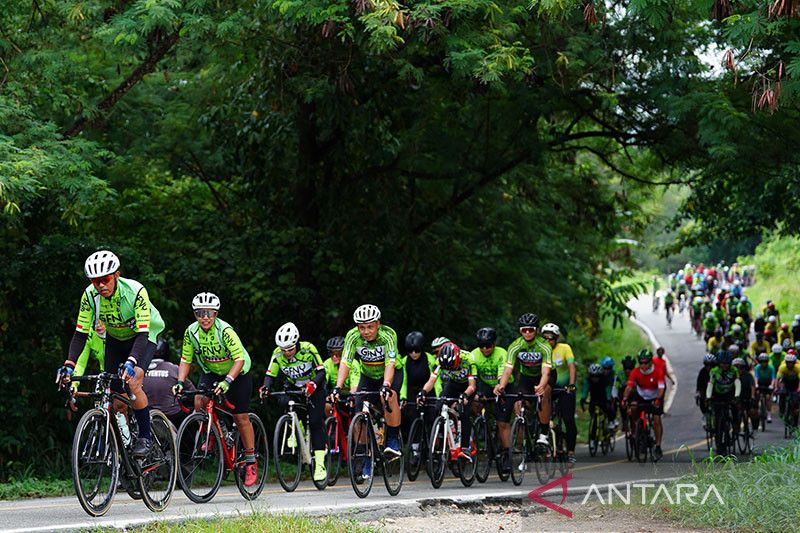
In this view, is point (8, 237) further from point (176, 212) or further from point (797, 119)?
point (797, 119)

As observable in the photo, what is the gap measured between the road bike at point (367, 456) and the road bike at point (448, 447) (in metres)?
0.74

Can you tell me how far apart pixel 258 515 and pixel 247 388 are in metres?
2.71

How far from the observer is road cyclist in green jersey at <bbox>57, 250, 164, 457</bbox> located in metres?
10.1

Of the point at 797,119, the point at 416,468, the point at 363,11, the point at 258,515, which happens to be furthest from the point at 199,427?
the point at 797,119

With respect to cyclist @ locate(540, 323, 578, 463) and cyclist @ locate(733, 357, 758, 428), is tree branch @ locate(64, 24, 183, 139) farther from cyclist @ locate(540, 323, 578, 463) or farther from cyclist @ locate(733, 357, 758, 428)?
cyclist @ locate(733, 357, 758, 428)

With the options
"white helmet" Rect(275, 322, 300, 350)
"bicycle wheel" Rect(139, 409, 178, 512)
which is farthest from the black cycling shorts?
"white helmet" Rect(275, 322, 300, 350)

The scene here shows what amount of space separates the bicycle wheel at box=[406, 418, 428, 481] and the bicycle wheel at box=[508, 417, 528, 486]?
1173 mm

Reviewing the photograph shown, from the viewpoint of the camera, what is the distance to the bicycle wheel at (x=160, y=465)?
10680 mm

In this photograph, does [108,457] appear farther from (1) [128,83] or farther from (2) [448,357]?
(1) [128,83]

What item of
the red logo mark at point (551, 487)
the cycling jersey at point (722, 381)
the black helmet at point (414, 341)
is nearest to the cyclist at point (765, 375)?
the cycling jersey at point (722, 381)

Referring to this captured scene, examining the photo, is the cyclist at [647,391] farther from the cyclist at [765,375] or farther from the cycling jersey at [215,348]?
the cycling jersey at [215,348]

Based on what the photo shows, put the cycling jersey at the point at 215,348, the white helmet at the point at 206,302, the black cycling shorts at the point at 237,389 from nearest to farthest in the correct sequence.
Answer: the white helmet at the point at 206,302
the cycling jersey at the point at 215,348
the black cycling shorts at the point at 237,389

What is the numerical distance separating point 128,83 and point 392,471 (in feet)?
24.6

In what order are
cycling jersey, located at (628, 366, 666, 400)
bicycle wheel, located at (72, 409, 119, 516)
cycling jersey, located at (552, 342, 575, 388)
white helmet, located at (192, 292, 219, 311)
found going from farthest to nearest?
cycling jersey, located at (628, 366, 666, 400), cycling jersey, located at (552, 342, 575, 388), white helmet, located at (192, 292, 219, 311), bicycle wheel, located at (72, 409, 119, 516)
